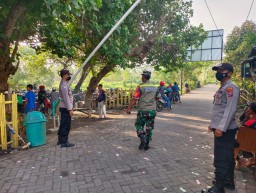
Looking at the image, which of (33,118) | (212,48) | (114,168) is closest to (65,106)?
(33,118)

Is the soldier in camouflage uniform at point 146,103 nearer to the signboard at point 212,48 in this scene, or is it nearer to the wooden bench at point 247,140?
the wooden bench at point 247,140

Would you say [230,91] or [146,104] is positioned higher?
[230,91]

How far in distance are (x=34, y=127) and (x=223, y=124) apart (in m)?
4.43

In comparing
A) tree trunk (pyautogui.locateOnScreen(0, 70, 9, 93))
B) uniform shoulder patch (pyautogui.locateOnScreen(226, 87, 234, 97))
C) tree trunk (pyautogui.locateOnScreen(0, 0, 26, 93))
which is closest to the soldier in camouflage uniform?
uniform shoulder patch (pyautogui.locateOnScreen(226, 87, 234, 97))

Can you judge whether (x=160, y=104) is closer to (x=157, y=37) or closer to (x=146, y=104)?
(x=157, y=37)

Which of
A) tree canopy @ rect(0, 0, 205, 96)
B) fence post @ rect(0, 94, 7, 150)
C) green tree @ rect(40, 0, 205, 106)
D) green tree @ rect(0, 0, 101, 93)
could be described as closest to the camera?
green tree @ rect(0, 0, 101, 93)

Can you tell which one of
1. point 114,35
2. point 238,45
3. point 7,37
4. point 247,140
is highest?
point 238,45

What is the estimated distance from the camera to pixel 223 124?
3078 millimetres

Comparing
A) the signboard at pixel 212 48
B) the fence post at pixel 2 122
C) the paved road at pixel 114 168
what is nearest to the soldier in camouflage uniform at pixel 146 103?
the paved road at pixel 114 168

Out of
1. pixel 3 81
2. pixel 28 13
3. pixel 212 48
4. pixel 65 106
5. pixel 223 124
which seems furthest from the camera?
pixel 212 48

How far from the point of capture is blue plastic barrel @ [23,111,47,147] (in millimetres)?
5512

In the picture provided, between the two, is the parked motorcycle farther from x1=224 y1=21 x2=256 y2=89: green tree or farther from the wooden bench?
x1=224 y1=21 x2=256 y2=89: green tree

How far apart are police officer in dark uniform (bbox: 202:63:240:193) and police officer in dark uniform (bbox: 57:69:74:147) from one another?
11.4 feet

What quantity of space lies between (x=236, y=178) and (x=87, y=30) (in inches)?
277
